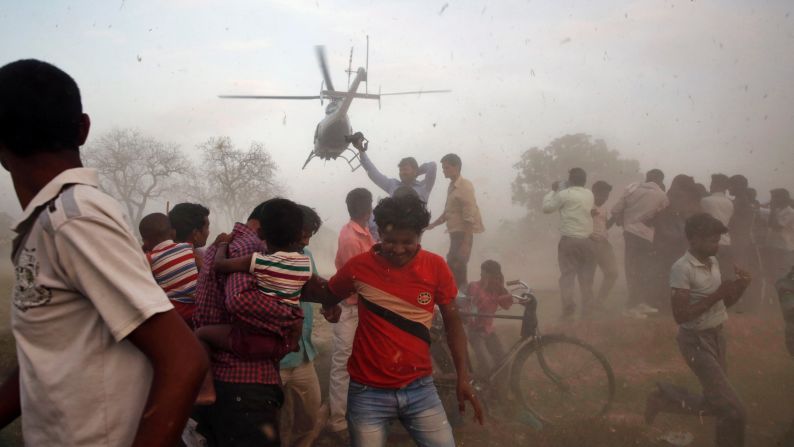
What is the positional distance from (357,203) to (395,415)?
244 centimetres

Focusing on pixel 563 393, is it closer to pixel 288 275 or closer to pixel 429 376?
pixel 429 376

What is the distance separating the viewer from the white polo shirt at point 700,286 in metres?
4.26

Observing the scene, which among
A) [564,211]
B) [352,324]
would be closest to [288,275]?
[352,324]

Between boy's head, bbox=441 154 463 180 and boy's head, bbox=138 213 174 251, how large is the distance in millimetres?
4186

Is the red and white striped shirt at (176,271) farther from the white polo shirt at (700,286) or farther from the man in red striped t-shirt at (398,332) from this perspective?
the white polo shirt at (700,286)

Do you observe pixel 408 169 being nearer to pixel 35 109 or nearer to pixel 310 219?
pixel 310 219

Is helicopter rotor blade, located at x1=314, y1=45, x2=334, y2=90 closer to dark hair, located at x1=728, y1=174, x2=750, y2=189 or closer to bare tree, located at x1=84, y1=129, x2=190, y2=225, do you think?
A: dark hair, located at x1=728, y1=174, x2=750, y2=189

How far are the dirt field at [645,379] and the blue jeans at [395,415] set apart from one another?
2013mm

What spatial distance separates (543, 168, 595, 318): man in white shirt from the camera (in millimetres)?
7684

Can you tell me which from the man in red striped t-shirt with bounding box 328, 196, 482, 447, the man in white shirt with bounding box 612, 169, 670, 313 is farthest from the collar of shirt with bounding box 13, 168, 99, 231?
the man in white shirt with bounding box 612, 169, 670, 313

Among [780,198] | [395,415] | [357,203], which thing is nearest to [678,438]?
[395,415]

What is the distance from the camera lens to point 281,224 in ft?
8.09

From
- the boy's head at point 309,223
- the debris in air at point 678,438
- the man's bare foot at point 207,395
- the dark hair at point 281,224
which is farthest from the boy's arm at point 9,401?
the debris in air at point 678,438

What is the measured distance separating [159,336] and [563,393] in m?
5.22
